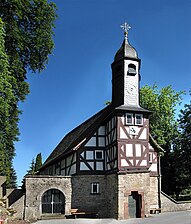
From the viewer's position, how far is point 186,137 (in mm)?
37344

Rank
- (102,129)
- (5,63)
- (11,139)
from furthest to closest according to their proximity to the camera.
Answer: (102,129)
(11,139)
(5,63)

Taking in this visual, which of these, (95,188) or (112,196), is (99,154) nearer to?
(95,188)

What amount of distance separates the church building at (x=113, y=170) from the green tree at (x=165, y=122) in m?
12.0

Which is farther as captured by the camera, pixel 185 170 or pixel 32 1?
pixel 185 170

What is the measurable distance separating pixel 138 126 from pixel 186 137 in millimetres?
15720

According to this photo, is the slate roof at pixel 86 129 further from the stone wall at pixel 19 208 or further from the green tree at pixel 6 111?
the green tree at pixel 6 111

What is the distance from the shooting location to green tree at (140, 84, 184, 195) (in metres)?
37.0

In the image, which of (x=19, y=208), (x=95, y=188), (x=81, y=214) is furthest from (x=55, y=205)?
(x=95, y=188)

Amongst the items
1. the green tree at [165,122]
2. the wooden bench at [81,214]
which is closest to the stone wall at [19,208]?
the wooden bench at [81,214]

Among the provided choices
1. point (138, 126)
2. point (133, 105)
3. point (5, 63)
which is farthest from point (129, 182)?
point (5, 63)

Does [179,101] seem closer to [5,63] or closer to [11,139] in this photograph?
[11,139]

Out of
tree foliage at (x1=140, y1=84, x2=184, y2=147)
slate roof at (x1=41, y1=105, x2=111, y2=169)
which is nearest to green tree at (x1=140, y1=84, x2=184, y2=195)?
tree foliage at (x1=140, y1=84, x2=184, y2=147)

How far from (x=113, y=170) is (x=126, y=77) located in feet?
23.3

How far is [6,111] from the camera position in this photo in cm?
1683
